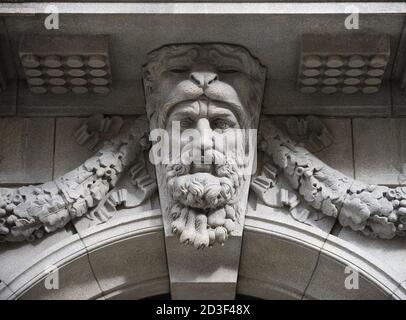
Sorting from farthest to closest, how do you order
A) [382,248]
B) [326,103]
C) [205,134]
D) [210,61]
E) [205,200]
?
[326,103] → [210,61] → [382,248] → [205,134] → [205,200]

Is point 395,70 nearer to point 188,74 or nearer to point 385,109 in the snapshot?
point 385,109

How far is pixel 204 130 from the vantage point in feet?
20.4

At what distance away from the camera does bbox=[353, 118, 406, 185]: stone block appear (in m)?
6.52

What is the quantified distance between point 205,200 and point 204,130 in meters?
0.42

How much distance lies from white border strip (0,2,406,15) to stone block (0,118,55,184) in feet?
2.58

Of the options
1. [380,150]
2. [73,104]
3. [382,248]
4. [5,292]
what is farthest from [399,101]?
[5,292]

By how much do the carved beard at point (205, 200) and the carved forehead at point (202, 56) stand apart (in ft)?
1.94

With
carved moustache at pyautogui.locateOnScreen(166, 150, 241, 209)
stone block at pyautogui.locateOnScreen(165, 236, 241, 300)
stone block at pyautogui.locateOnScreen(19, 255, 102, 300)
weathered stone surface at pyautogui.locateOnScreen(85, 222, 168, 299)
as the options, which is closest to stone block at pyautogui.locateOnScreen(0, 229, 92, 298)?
stone block at pyautogui.locateOnScreen(19, 255, 102, 300)

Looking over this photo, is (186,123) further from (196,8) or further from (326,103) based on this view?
(326,103)

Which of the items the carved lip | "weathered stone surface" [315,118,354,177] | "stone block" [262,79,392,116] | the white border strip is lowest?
"weathered stone surface" [315,118,354,177]

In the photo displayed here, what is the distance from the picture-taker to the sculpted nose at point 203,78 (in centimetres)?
630

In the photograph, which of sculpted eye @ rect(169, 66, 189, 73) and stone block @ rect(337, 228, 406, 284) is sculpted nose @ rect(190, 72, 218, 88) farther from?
stone block @ rect(337, 228, 406, 284)
